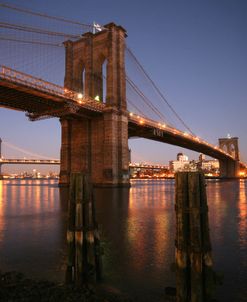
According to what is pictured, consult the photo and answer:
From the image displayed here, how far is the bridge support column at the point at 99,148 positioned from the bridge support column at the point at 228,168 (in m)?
80.0

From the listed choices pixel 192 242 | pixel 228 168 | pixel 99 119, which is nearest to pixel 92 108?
pixel 99 119

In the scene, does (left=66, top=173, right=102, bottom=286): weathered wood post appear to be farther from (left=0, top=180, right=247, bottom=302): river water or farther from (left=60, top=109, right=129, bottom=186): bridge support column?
(left=60, top=109, right=129, bottom=186): bridge support column

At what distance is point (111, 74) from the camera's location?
42.8m

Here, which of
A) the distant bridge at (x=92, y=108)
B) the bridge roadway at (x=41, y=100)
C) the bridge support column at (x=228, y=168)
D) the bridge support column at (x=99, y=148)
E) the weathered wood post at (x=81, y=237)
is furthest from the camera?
the bridge support column at (x=228, y=168)

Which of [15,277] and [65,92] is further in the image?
[65,92]

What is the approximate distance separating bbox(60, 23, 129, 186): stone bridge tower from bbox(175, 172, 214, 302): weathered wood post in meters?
35.8

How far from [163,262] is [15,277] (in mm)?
3376

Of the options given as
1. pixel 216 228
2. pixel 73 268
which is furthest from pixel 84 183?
pixel 216 228

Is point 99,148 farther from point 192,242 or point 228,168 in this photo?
point 228,168

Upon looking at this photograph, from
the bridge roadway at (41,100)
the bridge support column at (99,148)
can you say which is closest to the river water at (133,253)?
the bridge roadway at (41,100)

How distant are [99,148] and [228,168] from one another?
8392 cm

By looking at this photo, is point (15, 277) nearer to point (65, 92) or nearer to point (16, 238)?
point (16, 238)

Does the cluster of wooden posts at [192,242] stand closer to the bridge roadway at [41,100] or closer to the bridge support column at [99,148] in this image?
the bridge roadway at [41,100]

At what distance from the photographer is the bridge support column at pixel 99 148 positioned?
40.8 metres
